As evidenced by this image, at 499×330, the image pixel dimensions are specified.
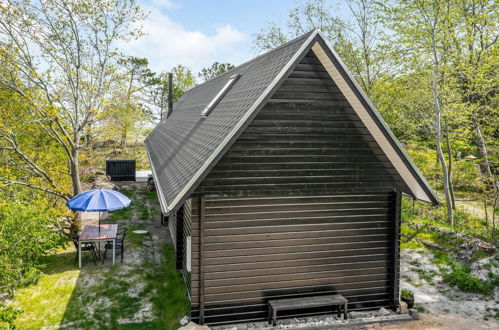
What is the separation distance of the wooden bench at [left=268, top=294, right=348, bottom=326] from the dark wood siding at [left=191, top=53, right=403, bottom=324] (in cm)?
18

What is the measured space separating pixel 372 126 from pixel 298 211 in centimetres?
233

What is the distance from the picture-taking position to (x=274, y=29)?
24.5 m

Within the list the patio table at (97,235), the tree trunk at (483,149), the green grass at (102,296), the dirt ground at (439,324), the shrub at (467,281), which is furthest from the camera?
the tree trunk at (483,149)

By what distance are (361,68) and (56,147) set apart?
16164 mm

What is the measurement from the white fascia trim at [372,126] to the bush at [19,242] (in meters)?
7.84

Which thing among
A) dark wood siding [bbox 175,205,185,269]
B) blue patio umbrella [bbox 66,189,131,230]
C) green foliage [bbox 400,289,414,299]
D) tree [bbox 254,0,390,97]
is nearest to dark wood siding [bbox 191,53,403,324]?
green foliage [bbox 400,289,414,299]

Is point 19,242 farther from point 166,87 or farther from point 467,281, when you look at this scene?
point 166,87

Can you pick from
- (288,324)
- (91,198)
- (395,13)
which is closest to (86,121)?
(91,198)

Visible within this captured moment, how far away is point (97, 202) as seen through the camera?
10.1 meters

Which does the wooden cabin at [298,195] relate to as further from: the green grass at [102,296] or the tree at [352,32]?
the tree at [352,32]

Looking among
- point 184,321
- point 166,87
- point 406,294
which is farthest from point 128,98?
point 166,87

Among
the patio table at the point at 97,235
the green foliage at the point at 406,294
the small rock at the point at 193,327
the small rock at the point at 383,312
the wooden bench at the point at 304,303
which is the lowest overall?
the small rock at the point at 383,312

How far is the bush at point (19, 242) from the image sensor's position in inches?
319

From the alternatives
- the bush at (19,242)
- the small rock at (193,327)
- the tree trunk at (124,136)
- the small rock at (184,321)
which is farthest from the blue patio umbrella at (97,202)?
the tree trunk at (124,136)
